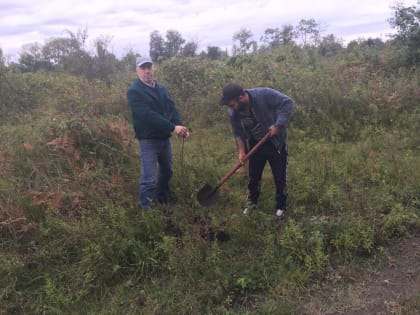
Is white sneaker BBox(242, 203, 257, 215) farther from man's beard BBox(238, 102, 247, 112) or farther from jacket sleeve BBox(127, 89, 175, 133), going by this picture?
jacket sleeve BBox(127, 89, 175, 133)

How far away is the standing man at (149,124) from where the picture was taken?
3756 mm

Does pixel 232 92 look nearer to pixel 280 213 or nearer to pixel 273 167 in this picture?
pixel 273 167

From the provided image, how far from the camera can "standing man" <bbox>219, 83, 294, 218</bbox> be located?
11.8 feet

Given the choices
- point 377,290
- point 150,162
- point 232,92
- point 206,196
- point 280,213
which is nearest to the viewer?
point 377,290

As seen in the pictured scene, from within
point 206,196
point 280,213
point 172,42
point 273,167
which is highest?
point 172,42

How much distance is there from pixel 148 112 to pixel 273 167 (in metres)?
1.42

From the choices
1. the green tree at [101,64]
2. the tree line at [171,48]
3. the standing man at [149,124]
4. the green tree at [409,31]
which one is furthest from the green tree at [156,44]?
the standing man at [149,124]

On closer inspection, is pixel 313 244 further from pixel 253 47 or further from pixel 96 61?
pixel 253 47

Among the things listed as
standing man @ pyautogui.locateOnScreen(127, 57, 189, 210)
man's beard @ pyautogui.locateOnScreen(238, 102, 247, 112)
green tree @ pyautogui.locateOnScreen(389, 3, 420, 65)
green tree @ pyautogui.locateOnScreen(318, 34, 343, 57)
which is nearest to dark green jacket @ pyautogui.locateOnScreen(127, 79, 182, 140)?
standing man @ pyautogui.locateOnScreen(127, 57, 189, 210)

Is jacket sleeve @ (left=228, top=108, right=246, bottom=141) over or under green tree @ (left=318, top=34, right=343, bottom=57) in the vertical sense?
under

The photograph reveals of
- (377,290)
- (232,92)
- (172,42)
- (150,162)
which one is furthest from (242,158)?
(172,42)

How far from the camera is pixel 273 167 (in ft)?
13.0

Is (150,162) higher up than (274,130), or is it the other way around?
(274,130)

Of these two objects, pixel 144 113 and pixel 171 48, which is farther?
pixel 171 48
